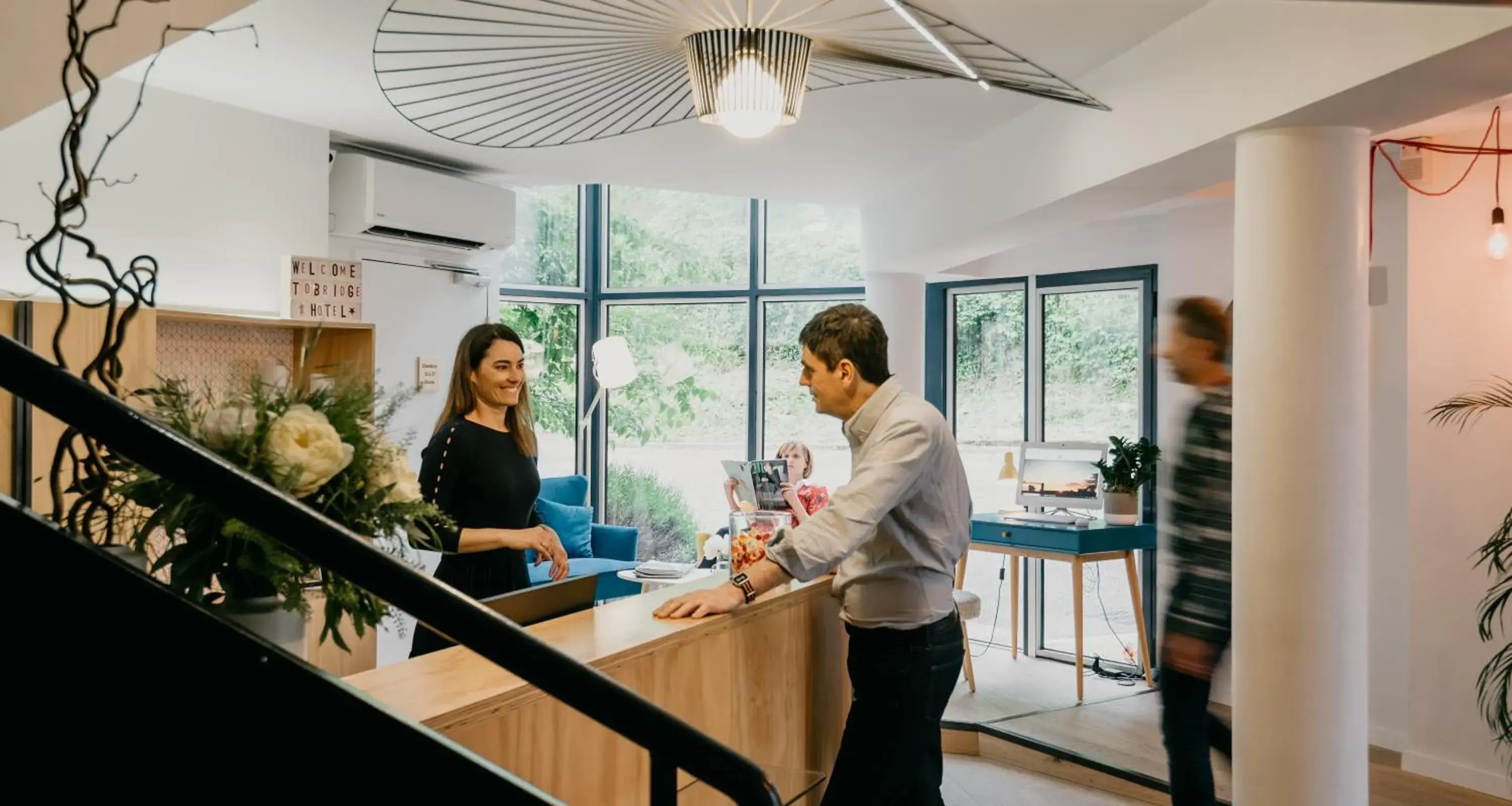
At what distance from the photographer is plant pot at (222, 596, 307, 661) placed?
1.37 meters

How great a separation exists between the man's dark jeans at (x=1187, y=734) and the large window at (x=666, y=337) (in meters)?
4.90

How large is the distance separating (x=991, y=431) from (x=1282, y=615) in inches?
162

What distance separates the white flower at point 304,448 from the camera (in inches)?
50.8

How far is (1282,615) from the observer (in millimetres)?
3068

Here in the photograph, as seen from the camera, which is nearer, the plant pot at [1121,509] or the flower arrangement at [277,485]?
the flower arrangement at [277,485]

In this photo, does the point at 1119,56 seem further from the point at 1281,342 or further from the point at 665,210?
the point at 665,210

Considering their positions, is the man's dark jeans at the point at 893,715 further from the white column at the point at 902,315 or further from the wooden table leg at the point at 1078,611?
the white column at the point at 902,315

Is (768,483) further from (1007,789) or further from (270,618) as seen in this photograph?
(1007,789)

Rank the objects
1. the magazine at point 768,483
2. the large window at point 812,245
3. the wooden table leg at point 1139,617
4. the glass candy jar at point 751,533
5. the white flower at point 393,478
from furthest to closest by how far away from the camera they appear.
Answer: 1. the large window at point 812,245
2. the wooden table leg at point 1139,617
3. the magazine at point 768,483
4. the glass candy jar at point 751,533
5. the white flower at point 393,478

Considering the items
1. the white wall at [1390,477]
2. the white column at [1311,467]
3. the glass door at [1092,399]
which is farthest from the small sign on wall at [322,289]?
the white wall at [1390,477]

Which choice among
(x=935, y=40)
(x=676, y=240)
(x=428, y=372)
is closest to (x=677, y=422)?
(x=676, y=240)

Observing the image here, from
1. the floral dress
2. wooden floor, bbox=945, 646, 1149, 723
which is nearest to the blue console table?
wooden floor, bbox=945, 646, 1149, 723

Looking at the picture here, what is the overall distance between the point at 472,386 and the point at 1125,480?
4.05 meters

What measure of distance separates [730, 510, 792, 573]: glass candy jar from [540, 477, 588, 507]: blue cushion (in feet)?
15.3
